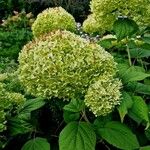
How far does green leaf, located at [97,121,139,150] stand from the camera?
2312 mm

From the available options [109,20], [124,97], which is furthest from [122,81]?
[109,20]

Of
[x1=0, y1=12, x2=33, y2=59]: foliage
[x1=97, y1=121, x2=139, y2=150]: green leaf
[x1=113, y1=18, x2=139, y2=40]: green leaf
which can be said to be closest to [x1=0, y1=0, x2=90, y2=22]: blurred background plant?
[x1=0, y1=12, x2=33, y2=59]: foliage

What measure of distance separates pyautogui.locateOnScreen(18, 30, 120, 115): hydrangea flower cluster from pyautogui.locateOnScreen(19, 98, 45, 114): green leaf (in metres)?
0.16

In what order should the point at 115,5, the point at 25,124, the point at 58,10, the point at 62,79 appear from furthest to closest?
the point at 58,10 → the point at 115,5 → the point at 25,124 → the point at 62,79

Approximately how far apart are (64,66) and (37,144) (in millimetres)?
411

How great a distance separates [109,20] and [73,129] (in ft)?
3.13

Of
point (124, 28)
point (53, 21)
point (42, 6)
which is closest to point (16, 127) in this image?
point (124, 28)

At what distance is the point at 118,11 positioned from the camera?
9.72 feet

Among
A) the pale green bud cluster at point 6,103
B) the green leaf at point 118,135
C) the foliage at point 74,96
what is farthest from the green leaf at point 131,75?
the pale green bud cluster at point 6,103

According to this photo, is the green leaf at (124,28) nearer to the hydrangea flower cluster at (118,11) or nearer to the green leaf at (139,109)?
the hydrangea flower cluster at (118,11)

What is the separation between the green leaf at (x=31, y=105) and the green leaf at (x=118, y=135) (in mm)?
355

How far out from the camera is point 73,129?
2309mm

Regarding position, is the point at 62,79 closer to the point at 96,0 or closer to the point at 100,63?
the point at 100,63

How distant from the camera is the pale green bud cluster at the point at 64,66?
2281 millimetres
